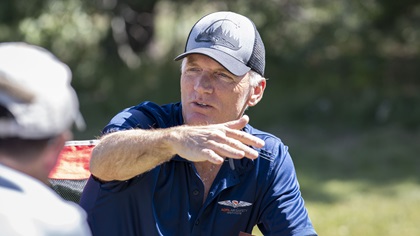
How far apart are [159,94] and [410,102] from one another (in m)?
3.00

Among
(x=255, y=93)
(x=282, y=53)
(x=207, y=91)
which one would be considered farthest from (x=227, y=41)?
(x=282, y=53)

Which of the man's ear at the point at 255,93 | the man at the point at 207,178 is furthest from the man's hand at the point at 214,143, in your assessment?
the man's ear at the point at 255,93

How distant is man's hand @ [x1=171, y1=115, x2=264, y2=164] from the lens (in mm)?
2543

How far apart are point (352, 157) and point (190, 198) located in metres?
5.12

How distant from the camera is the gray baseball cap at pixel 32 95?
1654 millimetres

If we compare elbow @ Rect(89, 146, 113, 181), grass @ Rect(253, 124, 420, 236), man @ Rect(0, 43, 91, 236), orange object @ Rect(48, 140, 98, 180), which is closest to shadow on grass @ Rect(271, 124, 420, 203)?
grass @ Rect(253, 124, 420, 236)

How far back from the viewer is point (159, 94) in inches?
381

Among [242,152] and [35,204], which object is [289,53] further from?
[35,204]

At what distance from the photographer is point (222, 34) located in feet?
10.4

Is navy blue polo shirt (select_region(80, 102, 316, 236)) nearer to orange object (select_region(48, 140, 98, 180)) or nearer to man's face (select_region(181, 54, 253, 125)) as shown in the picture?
man's face (select_region(181, 54, 253, 125))

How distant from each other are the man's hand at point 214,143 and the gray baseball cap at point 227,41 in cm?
49

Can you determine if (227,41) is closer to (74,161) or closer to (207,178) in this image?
(207,178)

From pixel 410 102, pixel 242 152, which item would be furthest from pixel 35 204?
pixel 410 102

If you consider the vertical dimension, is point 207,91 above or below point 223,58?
below
